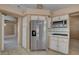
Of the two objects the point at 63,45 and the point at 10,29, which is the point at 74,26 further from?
the point at 10,29

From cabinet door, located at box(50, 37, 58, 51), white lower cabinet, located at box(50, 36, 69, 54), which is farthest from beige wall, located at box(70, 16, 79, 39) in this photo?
cabinet door, located at box(50, 37, 58, 51)

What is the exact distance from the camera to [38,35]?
3748 millimetres

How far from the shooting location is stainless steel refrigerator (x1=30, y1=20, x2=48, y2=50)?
3.65 m

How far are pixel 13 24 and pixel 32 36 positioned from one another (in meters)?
1.23

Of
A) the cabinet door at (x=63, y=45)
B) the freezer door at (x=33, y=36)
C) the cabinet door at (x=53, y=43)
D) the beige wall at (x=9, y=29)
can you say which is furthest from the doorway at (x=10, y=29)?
the cabinet door at (x=63, y=45)

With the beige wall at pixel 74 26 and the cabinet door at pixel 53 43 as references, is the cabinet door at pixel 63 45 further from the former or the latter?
the beige wall at pixel 74 26

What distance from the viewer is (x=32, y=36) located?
3688 millimetres

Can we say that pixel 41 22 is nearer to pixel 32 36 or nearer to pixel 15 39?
pixel 32 36

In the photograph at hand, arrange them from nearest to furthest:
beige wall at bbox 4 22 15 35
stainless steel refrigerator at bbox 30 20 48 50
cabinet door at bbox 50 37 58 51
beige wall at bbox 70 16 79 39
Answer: beige wall at bbox 4 22 15 35 < beige wall at bbox 70 16 79 39 < cabinet door at bbox 50 37 58 51 < stainless steel refrigerator at bbox 30 20 48 50

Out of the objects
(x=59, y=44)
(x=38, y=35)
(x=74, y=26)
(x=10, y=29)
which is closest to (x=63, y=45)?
(x=59, y=44)

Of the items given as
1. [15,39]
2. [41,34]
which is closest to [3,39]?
[15,39]

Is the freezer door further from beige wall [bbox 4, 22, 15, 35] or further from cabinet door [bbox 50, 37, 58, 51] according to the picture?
beige wall [bbox 4, 22, 15, 35]

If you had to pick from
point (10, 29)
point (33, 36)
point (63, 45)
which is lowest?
point (63, 45)
